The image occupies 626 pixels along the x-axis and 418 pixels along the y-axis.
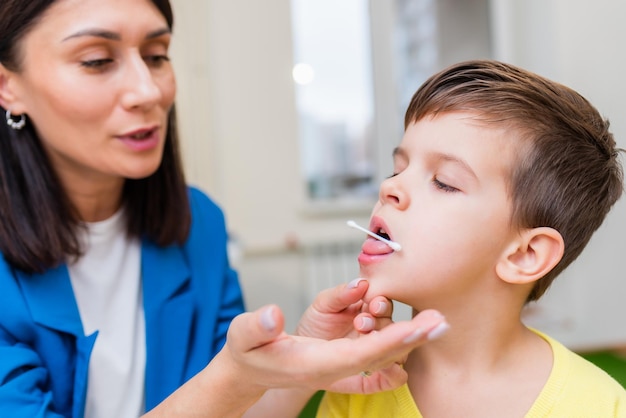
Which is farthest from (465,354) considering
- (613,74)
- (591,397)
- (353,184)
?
(353,184)

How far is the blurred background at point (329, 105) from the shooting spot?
2.70 m

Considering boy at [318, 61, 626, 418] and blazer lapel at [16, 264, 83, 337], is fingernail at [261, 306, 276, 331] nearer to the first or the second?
boy at [318, 61, 626, 418]

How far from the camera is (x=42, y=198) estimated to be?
1.23 m

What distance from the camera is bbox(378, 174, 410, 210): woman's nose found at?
0.92 metres

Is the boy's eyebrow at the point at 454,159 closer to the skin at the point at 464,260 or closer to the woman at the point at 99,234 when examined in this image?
the skin at the point at 464,260

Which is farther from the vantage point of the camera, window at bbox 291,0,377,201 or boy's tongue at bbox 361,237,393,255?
window at bbox 291,0,377,201

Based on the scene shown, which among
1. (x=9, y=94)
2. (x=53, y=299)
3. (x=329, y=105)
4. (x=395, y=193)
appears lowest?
(x=329, y=105)

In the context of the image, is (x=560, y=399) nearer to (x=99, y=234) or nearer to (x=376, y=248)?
(x=376, y=248)

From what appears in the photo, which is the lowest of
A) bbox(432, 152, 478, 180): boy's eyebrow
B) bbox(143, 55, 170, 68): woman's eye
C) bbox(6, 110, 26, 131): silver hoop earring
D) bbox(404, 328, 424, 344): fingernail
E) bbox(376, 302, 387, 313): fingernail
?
bbox(376, 302, 387, 313): fingernail

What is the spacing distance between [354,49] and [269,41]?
1.99 ft

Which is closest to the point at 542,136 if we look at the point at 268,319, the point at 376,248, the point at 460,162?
the point at 460,162

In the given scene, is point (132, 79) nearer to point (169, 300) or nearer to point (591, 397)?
point (169, 300)

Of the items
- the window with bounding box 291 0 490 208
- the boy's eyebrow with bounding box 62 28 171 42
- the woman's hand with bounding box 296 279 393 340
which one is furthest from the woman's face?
the window with bounding box 291 0 490 208

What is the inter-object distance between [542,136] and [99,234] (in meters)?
0.85
